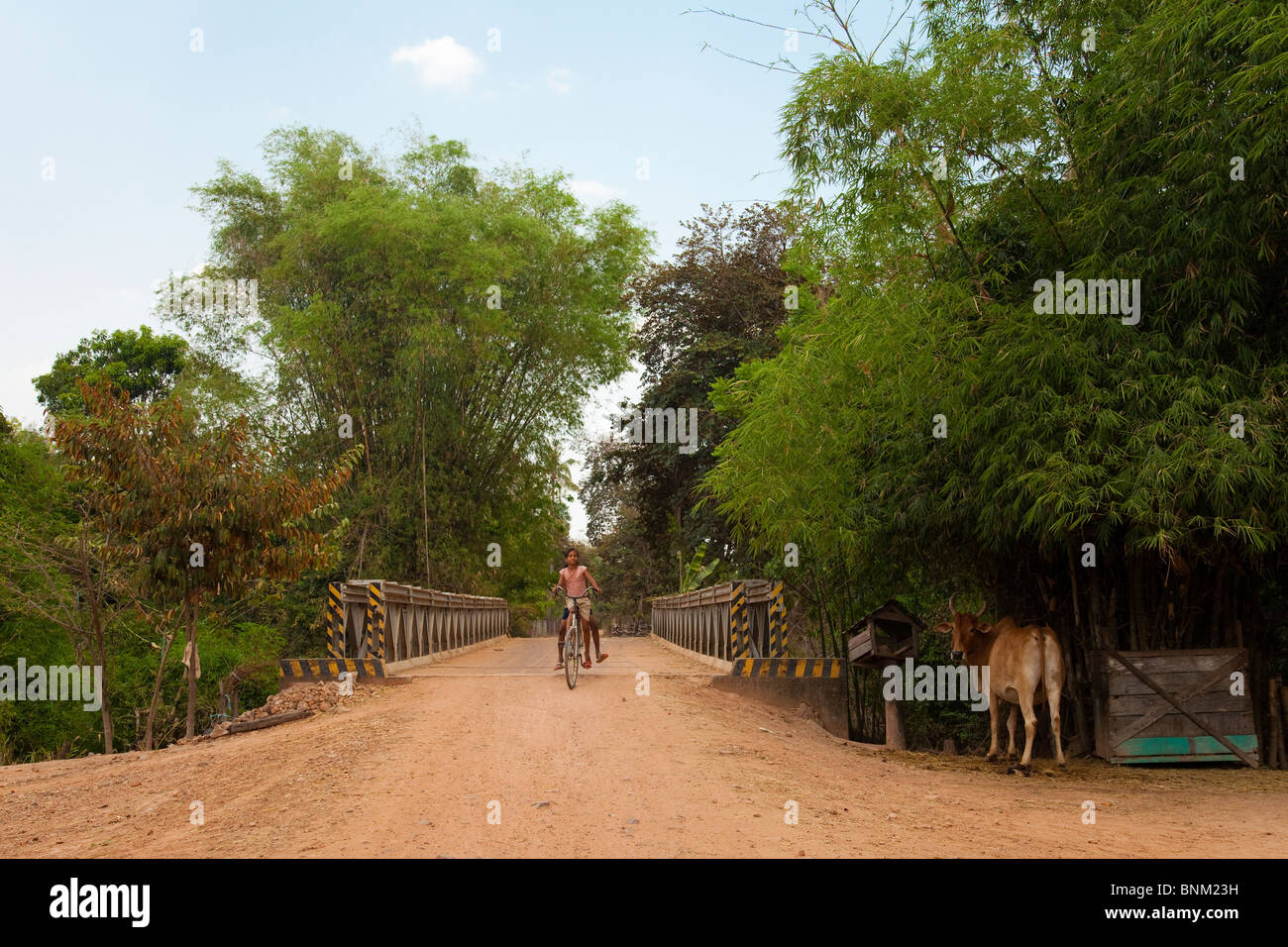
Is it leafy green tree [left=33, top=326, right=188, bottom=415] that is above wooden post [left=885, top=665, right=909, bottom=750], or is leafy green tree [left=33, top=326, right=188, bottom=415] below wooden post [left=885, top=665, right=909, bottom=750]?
above

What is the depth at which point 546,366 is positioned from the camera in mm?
23031

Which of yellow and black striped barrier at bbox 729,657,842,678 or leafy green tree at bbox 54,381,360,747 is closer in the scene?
leafy green tree at bbox 54,381,360,747

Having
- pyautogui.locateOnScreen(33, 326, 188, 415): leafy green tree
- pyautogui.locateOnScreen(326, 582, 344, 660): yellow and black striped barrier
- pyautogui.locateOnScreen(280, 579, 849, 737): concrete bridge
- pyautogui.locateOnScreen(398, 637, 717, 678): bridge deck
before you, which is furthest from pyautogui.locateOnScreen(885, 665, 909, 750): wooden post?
pyautogui.locateOnScreen(33, 326, 188, 415): leafy green tree

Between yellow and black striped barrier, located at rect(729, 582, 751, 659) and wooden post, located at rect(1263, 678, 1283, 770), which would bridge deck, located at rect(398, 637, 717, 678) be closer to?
yellow and black striped barrier, located at rect(729, 582, 751, 659)

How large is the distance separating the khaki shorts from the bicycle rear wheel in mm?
177

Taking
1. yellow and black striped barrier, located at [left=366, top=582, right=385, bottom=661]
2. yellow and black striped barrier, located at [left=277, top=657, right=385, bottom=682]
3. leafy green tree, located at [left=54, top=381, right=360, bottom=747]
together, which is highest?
leafy green tree, located at [left=54, top=381, right=360, bottom=747]

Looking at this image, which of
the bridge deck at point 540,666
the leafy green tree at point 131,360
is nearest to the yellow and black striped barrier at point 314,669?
the bridge deck at point 540,666

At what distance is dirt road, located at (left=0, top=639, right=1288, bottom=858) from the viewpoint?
16.2ft

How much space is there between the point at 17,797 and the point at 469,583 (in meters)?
16.2

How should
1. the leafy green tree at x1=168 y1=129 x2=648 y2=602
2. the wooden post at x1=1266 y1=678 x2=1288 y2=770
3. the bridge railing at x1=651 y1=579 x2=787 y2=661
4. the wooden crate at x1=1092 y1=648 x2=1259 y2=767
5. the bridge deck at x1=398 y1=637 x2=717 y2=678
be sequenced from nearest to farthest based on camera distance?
the wooden crate at x1=1092 y1=648 x2=1259 y2=767, the wooden post at x1=1266 y1=678 x2=1288 y2=770, the bridge railing at x1=651 y1=579 x2=787 y2=661, the bridge deck at x1=398 y1=637 x2=717 y2=678, the leafy green tree at x1=168 y1=129 x2=648 y2=602

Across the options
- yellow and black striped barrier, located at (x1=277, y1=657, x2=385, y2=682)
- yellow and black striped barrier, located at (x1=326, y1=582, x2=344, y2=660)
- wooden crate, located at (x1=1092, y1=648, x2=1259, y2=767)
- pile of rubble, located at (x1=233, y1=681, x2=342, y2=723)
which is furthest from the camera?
yellow and black striped barrier, located at (x1=326, y1=582, x2=344, y2=660)

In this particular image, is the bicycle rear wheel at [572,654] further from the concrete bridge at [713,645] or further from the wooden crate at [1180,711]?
the wooden crate at [1180,711]

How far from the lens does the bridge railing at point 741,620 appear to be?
465 inches

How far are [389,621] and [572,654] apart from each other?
9.83ft
